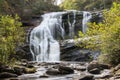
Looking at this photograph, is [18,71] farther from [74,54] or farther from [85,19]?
[85,19]

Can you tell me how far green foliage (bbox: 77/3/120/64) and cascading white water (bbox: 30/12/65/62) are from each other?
16852 millimetres

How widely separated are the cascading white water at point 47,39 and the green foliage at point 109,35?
55.3ft

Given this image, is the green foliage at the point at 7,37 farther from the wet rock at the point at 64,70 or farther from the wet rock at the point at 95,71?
the wet rock at the point at 95,71

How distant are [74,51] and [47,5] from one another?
885 inches

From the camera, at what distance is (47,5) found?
59438mm

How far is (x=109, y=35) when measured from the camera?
915 inches

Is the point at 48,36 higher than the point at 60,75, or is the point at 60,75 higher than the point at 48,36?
the point at 48,36

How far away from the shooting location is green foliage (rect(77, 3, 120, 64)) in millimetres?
23016

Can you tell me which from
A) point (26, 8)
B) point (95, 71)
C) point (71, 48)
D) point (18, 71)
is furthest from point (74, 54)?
point (26, 8)

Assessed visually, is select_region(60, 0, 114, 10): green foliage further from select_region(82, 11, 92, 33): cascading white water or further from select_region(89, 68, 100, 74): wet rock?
select_region(89, 68, 100, 74): wet rock

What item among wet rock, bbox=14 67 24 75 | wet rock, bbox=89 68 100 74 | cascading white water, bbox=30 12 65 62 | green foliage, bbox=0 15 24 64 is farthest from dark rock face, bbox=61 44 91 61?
wet rock, bbox=89 68 100 74

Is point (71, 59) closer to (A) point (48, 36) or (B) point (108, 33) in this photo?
(A) point (48, 36)

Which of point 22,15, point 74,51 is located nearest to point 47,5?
point 22,15

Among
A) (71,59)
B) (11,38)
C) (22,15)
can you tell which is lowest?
(71,59)
